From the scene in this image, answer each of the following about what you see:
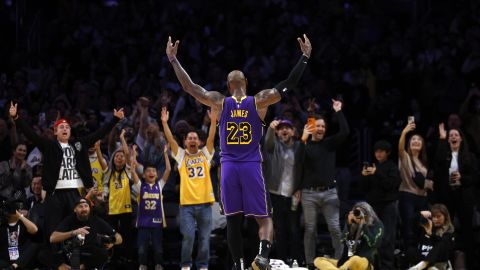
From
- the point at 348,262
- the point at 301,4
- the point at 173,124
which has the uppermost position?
the point at 301,4

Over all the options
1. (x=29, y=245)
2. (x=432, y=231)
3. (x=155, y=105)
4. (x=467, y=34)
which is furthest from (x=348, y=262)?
(x=467, y=34)

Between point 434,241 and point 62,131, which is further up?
point 62,131

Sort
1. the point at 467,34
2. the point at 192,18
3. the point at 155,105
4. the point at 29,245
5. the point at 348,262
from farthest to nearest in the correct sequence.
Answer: the point at 192,18, the point at 467,34, the point at 155,105, the point at 29,245, the point at 348,262

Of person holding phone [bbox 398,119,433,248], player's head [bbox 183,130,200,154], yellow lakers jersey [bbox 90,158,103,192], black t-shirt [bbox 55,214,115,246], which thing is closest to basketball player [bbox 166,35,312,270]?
black t-shirt [bbox 55,214,115,246]

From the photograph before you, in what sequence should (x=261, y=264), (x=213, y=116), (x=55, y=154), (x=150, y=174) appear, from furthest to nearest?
(x=150, y=174) → (x=55, y=154) → (x=213, y=116) → (x=261, y=264)

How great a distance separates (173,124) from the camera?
15.1 meters

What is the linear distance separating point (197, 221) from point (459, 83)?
5650 mm

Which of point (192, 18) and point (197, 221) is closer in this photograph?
point (197, 221)

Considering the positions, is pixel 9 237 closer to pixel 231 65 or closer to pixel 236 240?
pixel 236 240

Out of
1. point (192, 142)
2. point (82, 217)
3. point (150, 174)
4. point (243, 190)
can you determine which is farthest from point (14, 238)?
point (243, 190)

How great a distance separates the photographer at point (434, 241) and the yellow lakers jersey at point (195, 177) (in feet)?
9.25

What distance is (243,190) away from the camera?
31.2 feet

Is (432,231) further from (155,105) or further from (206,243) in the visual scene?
(155,105)

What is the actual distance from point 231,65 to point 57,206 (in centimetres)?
585
